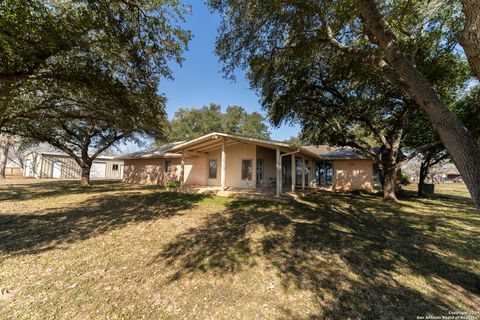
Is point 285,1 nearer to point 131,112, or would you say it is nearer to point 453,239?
point 131,112

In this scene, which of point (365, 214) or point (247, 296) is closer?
point (247, 296)

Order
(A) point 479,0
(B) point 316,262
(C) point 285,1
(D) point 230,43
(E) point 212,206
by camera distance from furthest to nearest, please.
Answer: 1. (E) point 212,206
2. (D) point 230,43
3. (C) point 285,1
4. (B) point 316,262
5. (A) point 479,0

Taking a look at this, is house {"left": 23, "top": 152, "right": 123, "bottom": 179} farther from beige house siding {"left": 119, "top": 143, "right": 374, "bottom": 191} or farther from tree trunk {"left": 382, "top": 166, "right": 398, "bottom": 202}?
tree trunk {"left": 382, "top": 166, "right": 398, "bottom": 202}

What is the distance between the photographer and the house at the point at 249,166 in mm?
11781

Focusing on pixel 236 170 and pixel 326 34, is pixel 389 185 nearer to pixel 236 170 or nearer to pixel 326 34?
pixel 236 170

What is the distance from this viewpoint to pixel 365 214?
8.00 m

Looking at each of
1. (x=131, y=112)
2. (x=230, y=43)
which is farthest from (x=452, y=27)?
(x=131, y=112)

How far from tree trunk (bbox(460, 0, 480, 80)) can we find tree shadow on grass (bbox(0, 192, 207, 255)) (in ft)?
24.6

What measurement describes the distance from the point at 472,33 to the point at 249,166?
11114 mm

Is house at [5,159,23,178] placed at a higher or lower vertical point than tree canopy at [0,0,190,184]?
lower

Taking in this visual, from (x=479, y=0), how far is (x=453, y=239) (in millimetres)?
5779

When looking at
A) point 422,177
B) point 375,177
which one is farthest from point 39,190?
point 422,177

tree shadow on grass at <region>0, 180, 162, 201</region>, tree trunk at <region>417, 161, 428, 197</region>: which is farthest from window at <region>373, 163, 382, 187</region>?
tree shadow on grass at <region>0, 180, 162, 201</region>

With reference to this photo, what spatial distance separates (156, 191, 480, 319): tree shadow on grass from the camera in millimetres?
2850
